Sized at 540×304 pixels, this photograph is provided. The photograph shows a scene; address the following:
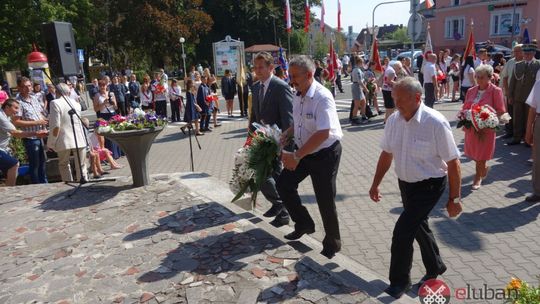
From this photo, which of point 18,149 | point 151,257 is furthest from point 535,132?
point 18,149

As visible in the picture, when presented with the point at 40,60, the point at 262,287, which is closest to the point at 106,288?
the point at 262,287

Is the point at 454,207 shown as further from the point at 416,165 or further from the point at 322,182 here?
the point at 322,182

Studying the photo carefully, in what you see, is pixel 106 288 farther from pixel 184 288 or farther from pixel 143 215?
pixel 143 215

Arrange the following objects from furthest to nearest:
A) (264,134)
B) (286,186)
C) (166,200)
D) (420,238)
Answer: (166,200) < (264,134) < (286,186) < (420,238)

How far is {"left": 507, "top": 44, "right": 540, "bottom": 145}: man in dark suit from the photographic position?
8.34 meters

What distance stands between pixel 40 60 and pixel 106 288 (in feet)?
64.9

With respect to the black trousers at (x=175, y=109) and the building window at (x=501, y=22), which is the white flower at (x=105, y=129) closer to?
the black trousers at (x=175, y=109)

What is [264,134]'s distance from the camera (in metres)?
4.58

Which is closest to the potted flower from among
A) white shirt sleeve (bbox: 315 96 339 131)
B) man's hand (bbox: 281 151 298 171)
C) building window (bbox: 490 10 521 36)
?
man's hand (bbox: 281 151 298 171)

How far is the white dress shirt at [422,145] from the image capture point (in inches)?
129

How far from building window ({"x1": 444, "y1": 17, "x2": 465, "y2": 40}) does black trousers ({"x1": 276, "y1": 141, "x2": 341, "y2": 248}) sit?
1995 inches

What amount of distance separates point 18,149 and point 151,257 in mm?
5835

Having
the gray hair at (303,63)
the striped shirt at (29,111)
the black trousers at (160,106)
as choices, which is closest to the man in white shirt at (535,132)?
the gray hair at (303,63)

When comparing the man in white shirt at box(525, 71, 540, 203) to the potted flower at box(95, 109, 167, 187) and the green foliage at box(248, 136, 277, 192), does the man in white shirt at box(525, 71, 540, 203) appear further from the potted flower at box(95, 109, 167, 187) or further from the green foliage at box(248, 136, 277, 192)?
the potted flower at box(95, 109, 167, 187)
